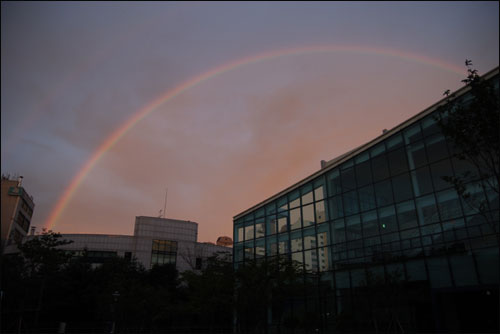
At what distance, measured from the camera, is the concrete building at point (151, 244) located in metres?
81.4

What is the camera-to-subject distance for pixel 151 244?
84062 mm

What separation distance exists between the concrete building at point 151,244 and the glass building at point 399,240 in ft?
175

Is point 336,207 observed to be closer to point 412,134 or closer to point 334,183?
point 334,183

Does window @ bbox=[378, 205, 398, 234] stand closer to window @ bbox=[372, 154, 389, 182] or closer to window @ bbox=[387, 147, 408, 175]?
window @ bbox=[372, 154, 389, 182]

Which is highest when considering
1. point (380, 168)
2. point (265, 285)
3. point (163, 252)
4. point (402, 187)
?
point (163, 252)

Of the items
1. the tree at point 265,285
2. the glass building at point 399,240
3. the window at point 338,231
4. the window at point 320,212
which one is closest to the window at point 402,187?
the glass building at point 399,240

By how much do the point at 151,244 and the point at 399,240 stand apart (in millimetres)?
68792

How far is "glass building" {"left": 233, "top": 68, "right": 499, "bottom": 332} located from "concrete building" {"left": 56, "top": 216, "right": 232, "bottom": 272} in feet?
175

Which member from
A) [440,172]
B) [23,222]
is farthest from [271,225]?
[23,222]

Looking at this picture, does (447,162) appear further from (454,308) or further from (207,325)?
(207,325)

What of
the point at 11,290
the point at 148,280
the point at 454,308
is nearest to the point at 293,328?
the point at 454,308

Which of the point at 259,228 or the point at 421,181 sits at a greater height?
the point at 421,181

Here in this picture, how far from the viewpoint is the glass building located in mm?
21531

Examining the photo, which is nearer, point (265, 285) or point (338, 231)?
point (265, 285)
